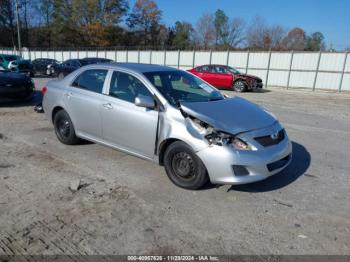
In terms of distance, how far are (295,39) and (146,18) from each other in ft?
112

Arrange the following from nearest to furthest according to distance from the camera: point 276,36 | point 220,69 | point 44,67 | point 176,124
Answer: point 176,124 < point 220,69 < point 44,67 < point 276,36

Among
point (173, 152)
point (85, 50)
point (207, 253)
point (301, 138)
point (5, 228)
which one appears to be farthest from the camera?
point (85, 50)

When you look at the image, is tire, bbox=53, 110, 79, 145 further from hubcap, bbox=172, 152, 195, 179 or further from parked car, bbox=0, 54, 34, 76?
parked car, bbox=0, 54, 34, 76

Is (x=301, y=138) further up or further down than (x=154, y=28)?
further down

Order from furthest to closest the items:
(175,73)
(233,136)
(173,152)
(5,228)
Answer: (175,73), (173,152), (233,136), (5,228)

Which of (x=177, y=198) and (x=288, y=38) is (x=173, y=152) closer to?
(x=177, y=198)

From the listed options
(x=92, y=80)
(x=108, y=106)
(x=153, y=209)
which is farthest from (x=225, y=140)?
(x=92, y=80)

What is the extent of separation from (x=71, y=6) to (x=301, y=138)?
A: 2514 inches

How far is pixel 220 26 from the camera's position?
69.1 m

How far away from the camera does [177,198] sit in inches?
149

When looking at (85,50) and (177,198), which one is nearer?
(177,198)

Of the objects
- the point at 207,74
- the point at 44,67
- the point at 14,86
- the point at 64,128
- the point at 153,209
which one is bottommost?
the point at 153,209

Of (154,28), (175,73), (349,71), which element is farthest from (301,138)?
(154,28)

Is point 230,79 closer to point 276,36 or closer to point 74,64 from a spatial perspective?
point 74,64
